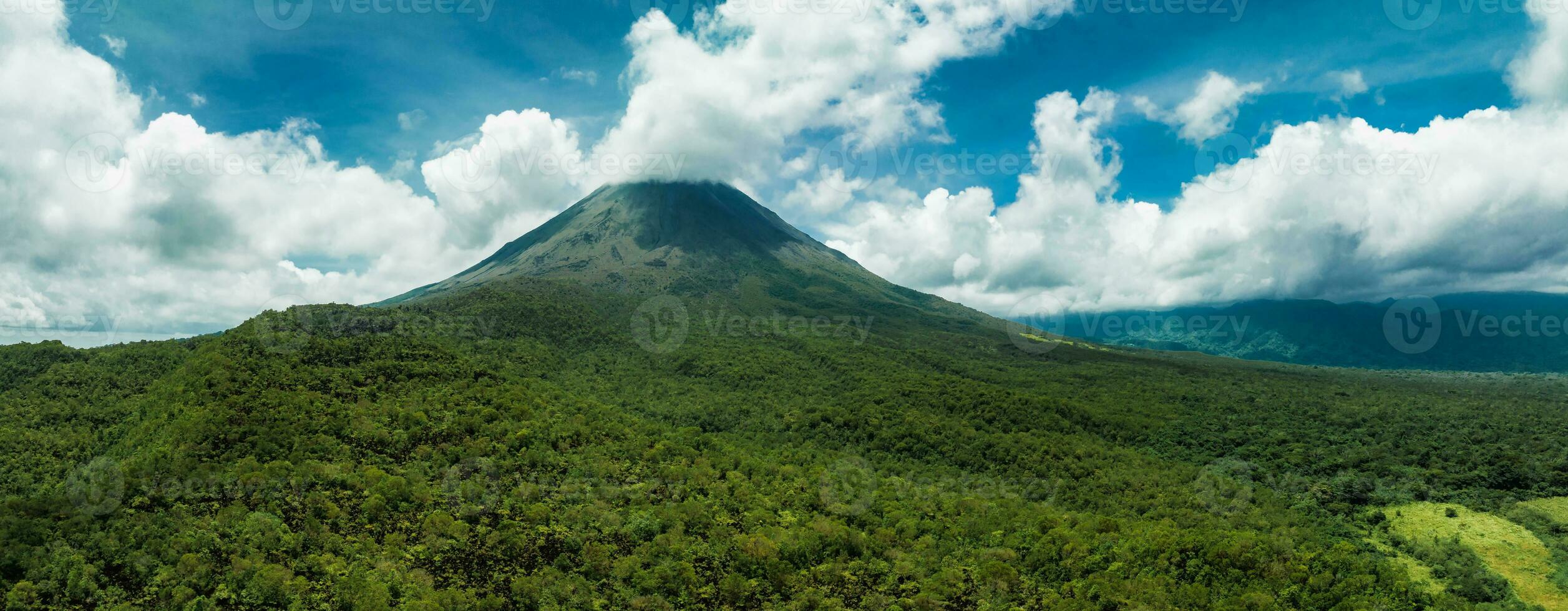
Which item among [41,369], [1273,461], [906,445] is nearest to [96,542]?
[41,369]

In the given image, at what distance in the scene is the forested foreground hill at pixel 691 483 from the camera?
43438 mm

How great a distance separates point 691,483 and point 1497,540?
234 ft

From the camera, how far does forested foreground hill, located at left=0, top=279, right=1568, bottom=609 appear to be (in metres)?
43.4

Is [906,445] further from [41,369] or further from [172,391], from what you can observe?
[41,369]

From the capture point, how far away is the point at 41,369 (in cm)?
7275

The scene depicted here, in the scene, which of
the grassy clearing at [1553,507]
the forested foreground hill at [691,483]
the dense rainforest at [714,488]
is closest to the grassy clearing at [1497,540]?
the dense rainforest at [714,488]

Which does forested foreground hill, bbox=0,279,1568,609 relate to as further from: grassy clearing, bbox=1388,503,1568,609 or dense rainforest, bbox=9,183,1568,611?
grassy clearing, bbox=1388,503,1568,609

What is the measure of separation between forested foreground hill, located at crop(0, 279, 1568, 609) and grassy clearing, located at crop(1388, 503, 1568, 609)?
2.08m

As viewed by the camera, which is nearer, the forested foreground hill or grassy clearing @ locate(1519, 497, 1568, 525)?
the forested foreground hill

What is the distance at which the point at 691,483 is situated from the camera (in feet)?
215

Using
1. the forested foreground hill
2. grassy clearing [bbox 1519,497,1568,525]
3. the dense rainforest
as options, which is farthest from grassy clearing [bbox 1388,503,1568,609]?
grassy clearing [bbox 1519,497,1568,525]

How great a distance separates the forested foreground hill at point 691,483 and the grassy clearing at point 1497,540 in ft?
6.81

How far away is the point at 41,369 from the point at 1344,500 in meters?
145

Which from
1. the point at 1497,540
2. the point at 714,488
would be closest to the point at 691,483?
the point at 714,488
